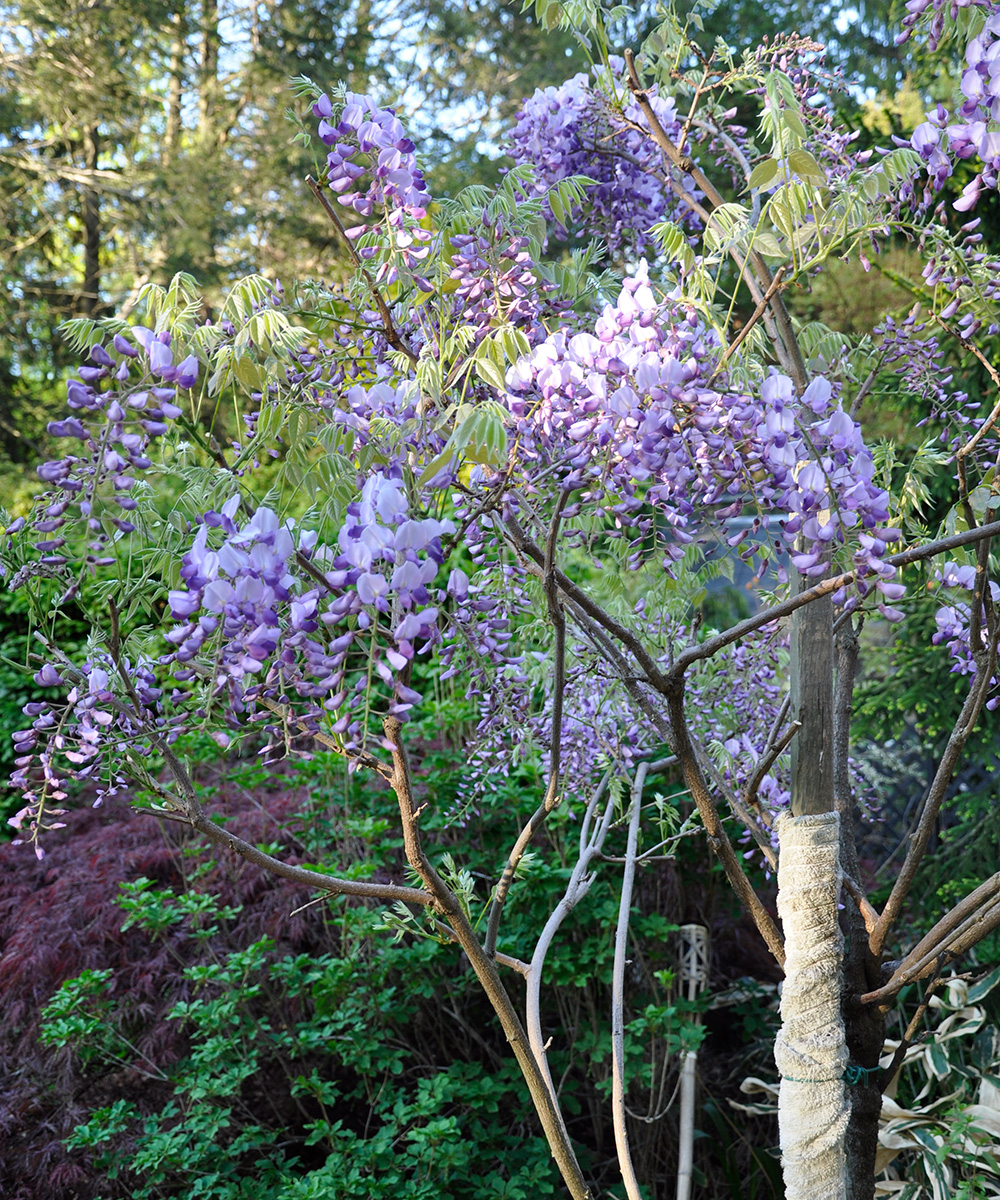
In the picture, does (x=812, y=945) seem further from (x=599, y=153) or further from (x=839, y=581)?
(x=599, y=153)

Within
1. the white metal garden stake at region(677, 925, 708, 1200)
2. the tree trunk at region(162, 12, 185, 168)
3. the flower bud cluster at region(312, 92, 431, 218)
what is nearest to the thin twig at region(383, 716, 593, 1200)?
the flower bud cluster at region(312, 92, 431, 218)

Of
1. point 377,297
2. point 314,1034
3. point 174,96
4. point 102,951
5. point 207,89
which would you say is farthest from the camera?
point 174,96

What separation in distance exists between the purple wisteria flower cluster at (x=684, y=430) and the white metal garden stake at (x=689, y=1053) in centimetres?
179

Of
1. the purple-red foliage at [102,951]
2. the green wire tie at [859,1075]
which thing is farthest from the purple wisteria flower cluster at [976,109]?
the purple-red foliage at [102,951]

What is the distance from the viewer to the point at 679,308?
1.23 m

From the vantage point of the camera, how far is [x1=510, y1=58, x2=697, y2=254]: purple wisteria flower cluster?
203 centimetres

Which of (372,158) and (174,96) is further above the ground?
(174,96)

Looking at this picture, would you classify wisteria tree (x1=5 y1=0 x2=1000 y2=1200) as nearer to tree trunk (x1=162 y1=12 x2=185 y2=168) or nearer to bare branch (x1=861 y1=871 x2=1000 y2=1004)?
bare branch (x1=861 y1=871 x2=1000 y2=1004)

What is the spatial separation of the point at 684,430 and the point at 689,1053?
199cm

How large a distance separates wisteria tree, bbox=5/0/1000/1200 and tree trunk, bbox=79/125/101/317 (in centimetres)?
899

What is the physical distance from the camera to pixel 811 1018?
4.99 ft

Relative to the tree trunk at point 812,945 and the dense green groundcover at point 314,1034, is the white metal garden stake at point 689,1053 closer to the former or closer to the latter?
the dense green groundcover at point 314,1034

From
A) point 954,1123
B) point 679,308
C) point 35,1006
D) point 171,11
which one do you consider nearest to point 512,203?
point 679,308

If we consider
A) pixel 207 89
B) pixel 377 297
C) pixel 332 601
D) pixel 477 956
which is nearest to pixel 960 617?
pixel 477 956
